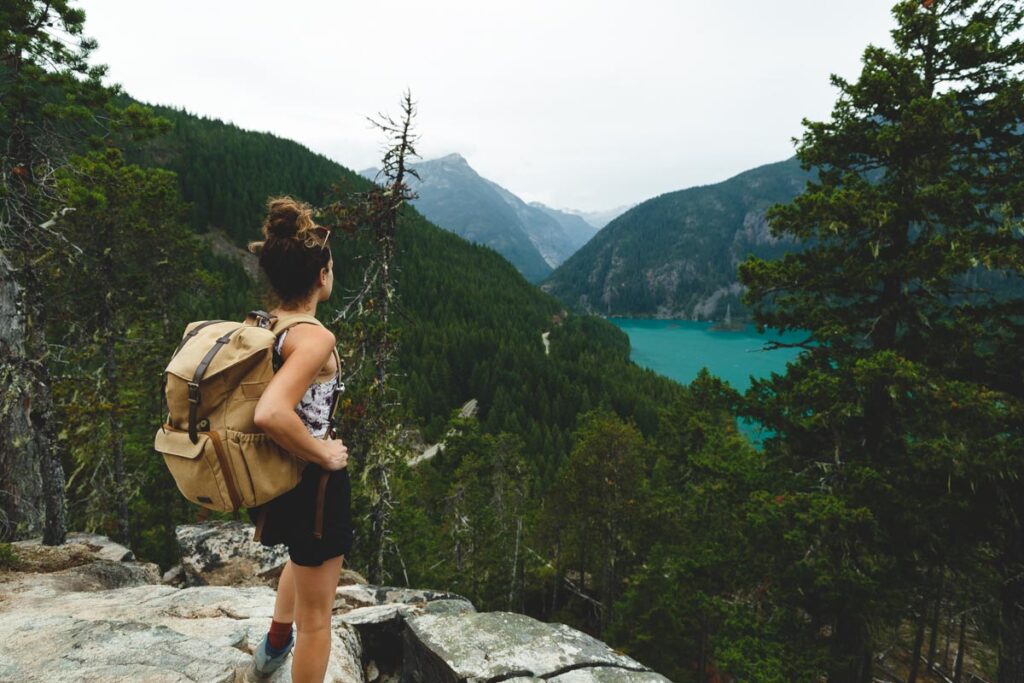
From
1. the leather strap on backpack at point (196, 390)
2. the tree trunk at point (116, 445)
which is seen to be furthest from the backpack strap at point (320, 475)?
the tree trunk at point (116, 445)

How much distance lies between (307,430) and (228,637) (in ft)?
11.4

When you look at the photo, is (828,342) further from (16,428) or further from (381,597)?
(16,428)

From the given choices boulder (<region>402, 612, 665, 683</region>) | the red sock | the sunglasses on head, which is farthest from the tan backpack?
boulder (<region>402, 612, 665, 683</region>)

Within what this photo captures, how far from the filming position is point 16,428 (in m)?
7.16

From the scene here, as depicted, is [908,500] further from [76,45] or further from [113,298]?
[113,298]

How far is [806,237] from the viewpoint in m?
7.99

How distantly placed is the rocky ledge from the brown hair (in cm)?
282

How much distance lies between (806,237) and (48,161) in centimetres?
1159

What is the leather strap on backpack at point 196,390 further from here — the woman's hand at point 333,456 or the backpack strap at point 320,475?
the woman's hand at point 333,456

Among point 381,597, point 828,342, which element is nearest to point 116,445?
point 381,597

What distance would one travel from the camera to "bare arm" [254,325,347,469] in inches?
78.2

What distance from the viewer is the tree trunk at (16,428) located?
6.57m

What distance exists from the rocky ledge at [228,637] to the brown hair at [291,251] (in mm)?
2821

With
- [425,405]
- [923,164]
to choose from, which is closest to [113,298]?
[923,164]
